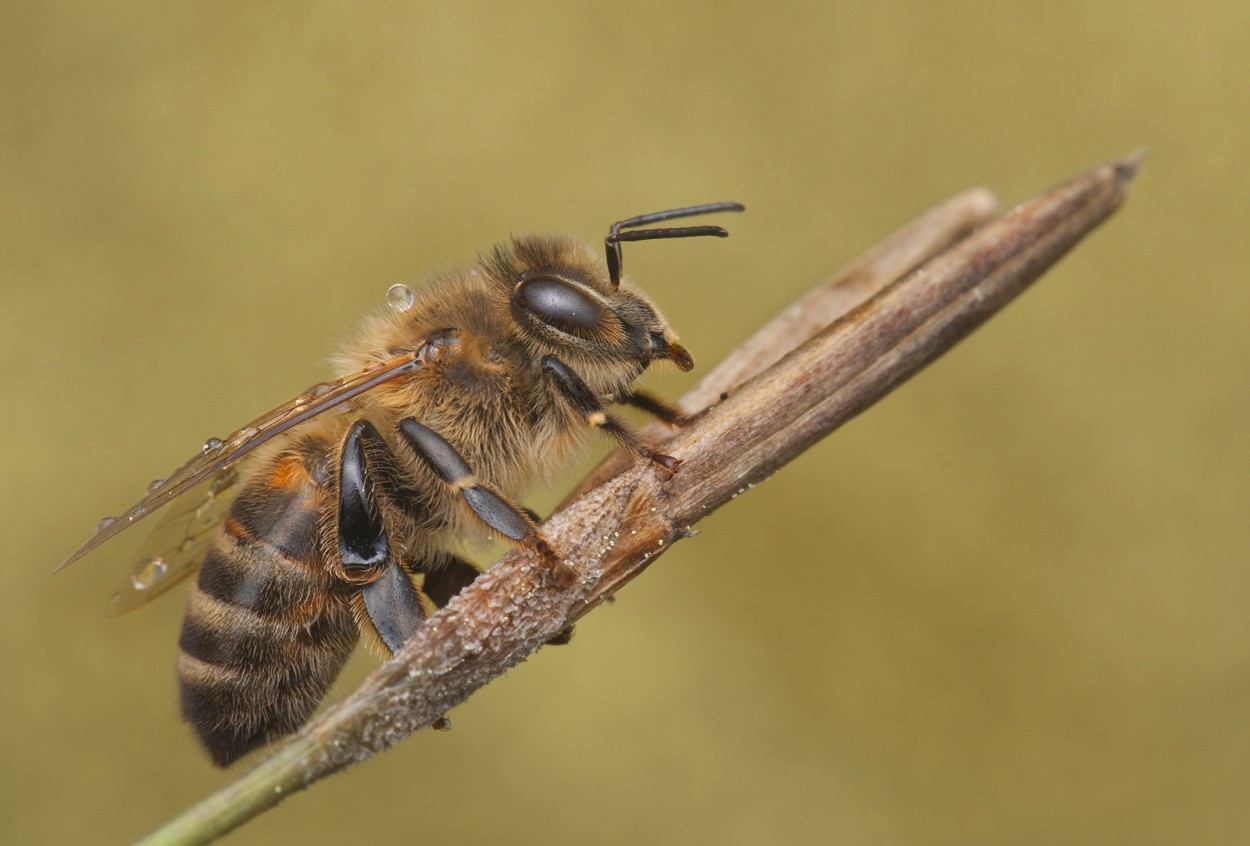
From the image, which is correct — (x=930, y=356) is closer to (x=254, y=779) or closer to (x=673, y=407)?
(x=673, y=407)

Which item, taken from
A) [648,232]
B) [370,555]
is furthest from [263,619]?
[648,232]

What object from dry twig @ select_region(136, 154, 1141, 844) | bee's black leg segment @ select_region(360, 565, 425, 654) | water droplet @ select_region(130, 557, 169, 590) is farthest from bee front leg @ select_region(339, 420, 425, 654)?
water droplet @ select_region(130, 557, 169, 590)

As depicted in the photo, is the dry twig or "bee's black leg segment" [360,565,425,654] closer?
the dry twig

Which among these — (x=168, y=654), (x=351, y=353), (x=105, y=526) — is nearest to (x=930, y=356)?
(x=351, y=353)

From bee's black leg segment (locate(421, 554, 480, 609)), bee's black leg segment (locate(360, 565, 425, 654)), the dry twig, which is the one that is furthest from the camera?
bee's black leg segment (locate(421, 554, 480, 609))

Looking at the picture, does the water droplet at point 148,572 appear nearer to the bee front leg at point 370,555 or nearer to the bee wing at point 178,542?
the bee wing at point 178,542

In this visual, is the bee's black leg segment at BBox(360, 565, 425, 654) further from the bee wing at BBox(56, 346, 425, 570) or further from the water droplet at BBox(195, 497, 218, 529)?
the water droplet at BBox(195, 497, 218, 529)
